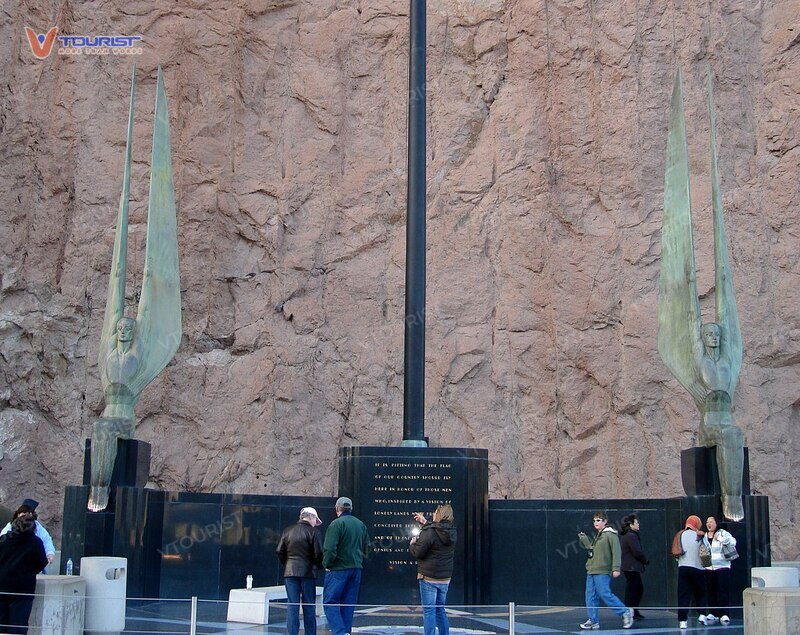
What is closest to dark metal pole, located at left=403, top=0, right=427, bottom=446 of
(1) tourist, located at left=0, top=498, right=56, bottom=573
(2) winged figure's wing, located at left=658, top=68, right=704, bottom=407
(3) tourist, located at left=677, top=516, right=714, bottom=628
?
(2) winged figure's wing, located at left=658, top=68, right=704, bottom=407

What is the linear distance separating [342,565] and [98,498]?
5157mm

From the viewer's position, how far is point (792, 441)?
776 inches

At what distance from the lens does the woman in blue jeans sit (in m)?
8.80

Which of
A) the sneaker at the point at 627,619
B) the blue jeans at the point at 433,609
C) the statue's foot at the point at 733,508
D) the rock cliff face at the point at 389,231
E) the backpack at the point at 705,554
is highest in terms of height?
the rock cliff face at the point at 389,231

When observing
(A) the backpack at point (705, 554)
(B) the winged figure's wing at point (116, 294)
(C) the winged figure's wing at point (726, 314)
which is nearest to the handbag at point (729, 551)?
(A) the backpack at point (705, 554)

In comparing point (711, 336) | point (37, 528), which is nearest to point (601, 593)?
point (711, 336)

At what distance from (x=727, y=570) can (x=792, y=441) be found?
27.6 feet

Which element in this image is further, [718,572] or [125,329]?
[125,329]

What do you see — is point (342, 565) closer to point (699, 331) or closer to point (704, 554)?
point (704, 554)

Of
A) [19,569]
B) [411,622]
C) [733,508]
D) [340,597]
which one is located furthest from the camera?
[733,508]

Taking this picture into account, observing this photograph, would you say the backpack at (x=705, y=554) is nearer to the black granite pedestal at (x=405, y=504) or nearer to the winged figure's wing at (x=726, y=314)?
the winged figure's wing at (x=726, y=314)

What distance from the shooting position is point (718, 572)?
11852 mm

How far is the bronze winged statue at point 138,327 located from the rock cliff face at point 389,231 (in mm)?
6590

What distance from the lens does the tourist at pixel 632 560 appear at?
1176 cm
